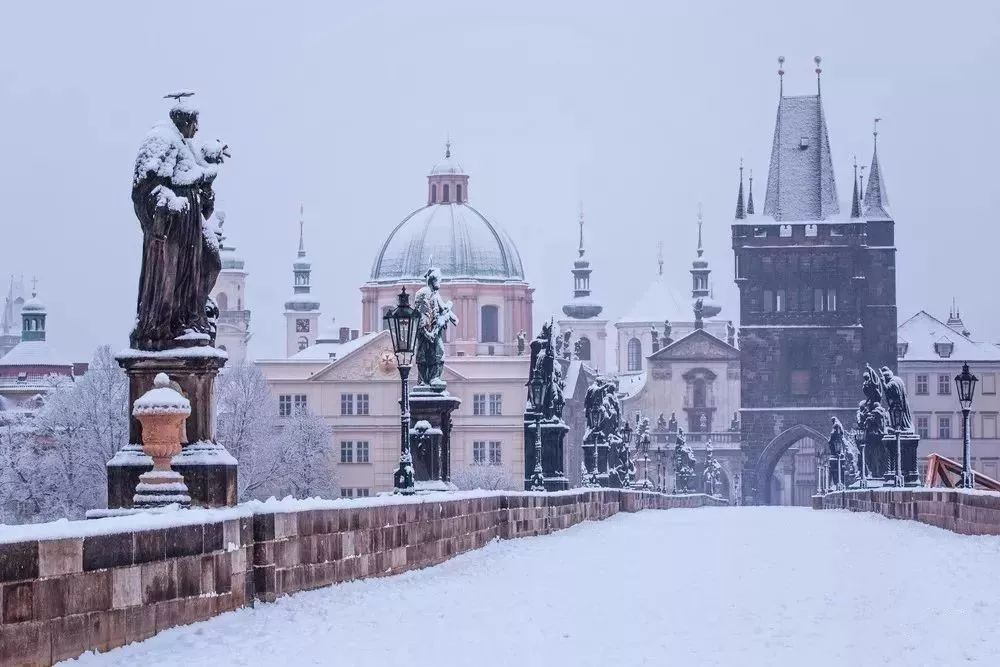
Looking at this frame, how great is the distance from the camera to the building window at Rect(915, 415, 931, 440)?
529 ft

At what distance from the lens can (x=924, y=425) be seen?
162 meters

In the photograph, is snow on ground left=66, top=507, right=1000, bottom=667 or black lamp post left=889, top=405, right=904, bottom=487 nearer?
snow on ground left=66, top=507, right=1000, bottom=667

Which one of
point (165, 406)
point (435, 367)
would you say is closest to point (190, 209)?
point (165, 406)

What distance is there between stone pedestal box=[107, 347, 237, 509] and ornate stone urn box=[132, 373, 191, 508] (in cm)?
71

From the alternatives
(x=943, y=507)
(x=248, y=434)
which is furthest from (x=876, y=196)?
(x=943, y=507)

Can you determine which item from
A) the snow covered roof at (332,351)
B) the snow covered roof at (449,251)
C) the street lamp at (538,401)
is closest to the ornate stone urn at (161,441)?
the street lamp at (538,401)

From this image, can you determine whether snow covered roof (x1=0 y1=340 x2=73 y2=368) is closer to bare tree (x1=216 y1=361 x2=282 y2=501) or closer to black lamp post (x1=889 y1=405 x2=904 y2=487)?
bare tree (x1=216 y1=361 x2=282 y2=501)

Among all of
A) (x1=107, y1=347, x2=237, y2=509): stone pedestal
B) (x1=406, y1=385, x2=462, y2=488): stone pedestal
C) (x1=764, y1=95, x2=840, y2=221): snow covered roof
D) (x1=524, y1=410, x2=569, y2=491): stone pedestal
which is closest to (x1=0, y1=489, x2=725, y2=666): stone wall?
(x1=107, y1=347, x2=237, y2=509): stone pedestal

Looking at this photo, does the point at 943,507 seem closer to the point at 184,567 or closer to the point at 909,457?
the point at 909,457

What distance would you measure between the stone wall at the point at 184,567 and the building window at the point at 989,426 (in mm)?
139747

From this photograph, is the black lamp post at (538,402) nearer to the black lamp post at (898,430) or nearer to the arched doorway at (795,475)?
the black lamp post at (898,430)

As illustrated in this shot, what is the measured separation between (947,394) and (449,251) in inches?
1479

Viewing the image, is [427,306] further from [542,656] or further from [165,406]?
[542,656]

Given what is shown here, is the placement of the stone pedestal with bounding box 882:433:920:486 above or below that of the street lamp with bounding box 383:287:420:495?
below
